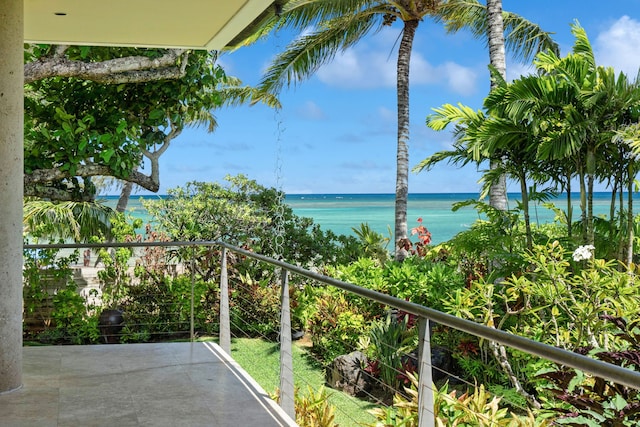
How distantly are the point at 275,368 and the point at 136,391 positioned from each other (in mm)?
4555

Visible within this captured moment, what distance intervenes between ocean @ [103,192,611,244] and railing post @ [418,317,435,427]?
4430cm

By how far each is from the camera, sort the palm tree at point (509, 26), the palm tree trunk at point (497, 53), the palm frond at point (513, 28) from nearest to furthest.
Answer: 1. the palm tree trunk at point (497, 53)
2. the palm tree at point (509, 26)
3. the palm frond at point (513, 28)

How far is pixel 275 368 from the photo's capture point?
349 inches

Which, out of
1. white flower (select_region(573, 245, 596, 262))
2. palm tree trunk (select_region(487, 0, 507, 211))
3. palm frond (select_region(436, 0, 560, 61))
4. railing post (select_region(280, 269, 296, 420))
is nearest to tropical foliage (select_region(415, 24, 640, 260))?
white flower (select_region(573, 245, 596, 262))

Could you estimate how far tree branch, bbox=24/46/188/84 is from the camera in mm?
6824

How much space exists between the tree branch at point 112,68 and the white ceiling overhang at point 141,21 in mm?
787

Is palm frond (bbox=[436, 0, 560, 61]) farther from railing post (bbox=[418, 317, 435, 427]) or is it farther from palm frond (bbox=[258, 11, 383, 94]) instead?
railing post (bbox=[418, 317, 435, 427])

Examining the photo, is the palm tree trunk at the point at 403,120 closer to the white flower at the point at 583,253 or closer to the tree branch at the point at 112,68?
the white flower at the point at 583,253

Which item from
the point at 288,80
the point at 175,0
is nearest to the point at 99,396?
the point at 175,0

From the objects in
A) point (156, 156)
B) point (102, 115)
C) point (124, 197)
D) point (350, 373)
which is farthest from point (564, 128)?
point (124, 197)

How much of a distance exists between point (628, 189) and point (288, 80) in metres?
8.40

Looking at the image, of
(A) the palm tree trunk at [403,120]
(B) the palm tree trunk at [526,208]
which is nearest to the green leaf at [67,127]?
(B) the palm tree trunk at [526,208]

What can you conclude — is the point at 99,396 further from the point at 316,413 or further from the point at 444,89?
the point at 444,89

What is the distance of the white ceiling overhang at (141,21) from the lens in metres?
4.71
